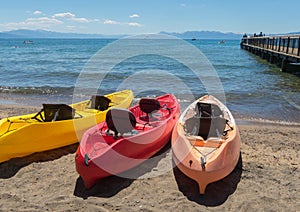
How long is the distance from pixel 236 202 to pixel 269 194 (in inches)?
25.1

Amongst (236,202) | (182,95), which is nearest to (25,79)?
(182,95)

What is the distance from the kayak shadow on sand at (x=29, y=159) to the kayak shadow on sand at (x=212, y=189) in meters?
2.51

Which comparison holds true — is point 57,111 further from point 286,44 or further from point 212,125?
point 286,44

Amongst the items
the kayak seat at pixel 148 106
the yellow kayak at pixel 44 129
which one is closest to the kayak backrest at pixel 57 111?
the yellow kayak at pixel 44 129

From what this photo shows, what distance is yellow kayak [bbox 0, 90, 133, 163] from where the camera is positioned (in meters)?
5.27

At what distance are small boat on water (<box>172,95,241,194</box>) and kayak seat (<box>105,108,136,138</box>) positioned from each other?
0.96m

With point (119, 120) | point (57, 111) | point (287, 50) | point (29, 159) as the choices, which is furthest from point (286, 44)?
point (29, 159)

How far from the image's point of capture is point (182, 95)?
12.9m

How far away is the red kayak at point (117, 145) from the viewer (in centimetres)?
446

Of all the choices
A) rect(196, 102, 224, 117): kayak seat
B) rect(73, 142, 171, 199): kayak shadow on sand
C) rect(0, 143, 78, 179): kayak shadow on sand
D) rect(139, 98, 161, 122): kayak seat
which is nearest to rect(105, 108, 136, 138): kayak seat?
rect(73, 142, 171, 199): kayak shadow on sand

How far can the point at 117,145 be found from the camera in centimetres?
466

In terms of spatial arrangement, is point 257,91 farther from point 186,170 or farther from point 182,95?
point 186,170

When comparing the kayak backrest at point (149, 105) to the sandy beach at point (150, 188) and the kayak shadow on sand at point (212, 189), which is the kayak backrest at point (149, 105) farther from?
the kayak shadow on sand at point (212, 189)

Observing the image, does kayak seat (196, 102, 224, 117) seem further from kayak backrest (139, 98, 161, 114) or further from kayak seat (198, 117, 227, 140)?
kayak backrest (139, 98, 161, 114)
